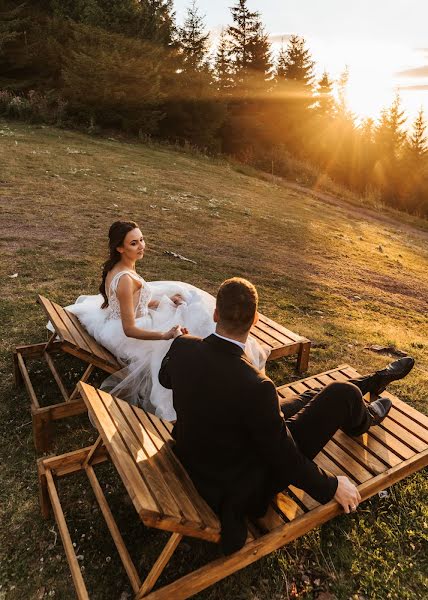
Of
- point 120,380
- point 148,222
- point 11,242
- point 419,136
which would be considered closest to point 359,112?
point 419,136

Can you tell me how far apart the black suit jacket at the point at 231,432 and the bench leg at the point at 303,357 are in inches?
104

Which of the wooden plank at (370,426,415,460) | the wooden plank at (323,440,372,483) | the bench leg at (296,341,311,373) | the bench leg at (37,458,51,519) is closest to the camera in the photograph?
the bench leg at (37,458,51,519)

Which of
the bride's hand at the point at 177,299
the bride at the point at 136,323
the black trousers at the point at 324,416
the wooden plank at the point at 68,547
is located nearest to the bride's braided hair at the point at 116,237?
the bride at the point at 136,323

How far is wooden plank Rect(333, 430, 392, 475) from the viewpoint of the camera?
11.3ft

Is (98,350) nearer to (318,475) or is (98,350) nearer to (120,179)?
(318,475)

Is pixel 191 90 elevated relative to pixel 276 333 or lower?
elevated

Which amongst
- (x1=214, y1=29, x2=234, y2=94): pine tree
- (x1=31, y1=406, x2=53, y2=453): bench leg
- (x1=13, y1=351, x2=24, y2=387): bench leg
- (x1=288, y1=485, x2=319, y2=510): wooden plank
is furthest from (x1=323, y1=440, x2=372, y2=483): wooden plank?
→ (x1=214, y1=29, x2=234, y2=94): pine tree

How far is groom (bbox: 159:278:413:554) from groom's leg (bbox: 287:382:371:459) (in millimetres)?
286

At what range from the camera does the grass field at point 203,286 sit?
9.87ft

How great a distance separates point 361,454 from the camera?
3.61m

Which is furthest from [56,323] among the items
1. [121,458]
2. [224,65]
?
[224,65]

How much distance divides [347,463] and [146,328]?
2.24 metres

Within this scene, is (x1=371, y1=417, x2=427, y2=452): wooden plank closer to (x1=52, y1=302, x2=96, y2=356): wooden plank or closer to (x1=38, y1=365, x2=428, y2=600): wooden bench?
(x1=38, y1=365, x2=428, y2=600): wooden bench

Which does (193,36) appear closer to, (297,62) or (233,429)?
(297,62)
